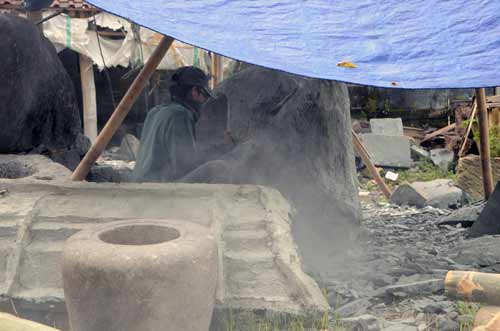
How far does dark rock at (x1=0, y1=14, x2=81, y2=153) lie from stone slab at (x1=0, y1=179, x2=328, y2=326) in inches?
76.0

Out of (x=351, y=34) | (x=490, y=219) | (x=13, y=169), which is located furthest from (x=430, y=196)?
(x=13, y=169)

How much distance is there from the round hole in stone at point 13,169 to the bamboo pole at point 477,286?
13.8 feet

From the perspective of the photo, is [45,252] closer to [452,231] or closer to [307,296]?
[307,296]

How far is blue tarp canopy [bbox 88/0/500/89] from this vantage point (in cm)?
410

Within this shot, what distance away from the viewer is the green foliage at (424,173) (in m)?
11.7

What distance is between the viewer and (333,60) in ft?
13.9

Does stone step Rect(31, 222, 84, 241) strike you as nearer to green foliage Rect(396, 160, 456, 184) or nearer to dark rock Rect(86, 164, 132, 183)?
dark rock Rect(86, 164, 132, 183)

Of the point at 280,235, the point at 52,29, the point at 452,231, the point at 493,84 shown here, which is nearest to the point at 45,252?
the point at 280,235

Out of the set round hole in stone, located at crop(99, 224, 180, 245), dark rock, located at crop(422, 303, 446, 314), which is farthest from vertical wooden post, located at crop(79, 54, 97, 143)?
dark rock, located at crop(422, 303, 446, 314)

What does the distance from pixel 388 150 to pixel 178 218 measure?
370 inches

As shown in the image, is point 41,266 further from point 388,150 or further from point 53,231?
point 388,150

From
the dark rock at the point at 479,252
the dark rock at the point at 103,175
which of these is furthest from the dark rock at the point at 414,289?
the dark rock at the point at 103,175

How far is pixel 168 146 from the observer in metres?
5.61

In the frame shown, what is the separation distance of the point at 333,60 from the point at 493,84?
1080 mm
